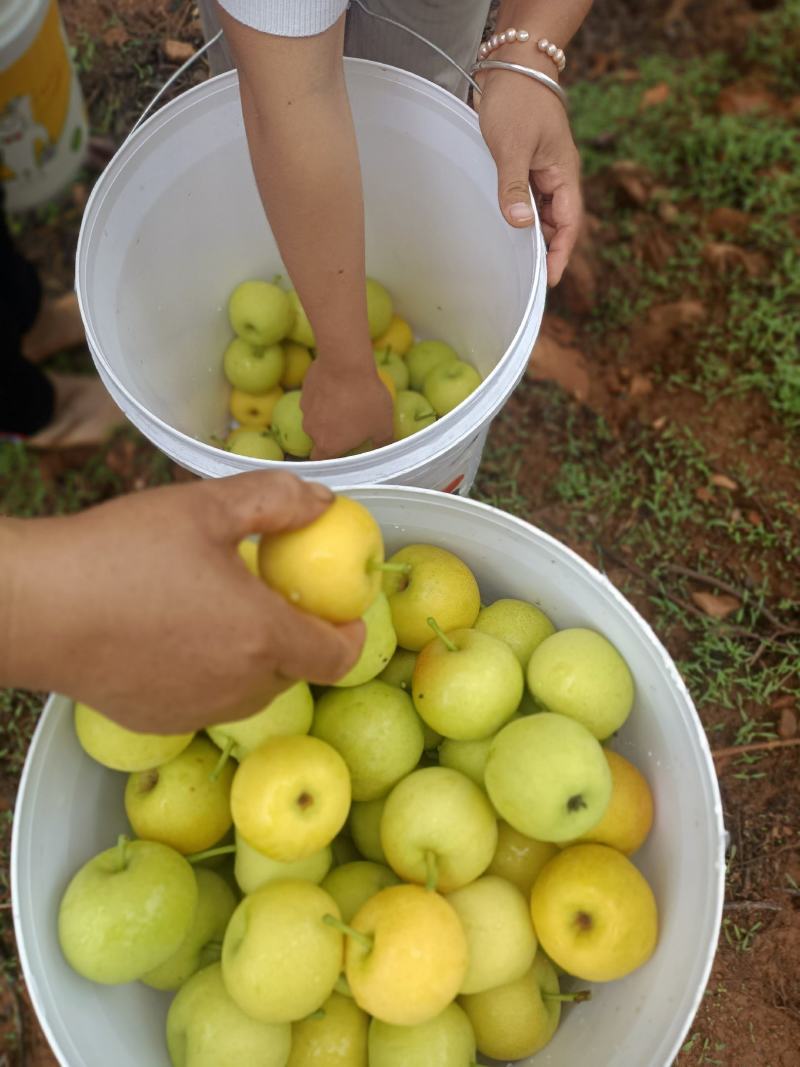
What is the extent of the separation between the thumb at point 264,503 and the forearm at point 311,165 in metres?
0.62

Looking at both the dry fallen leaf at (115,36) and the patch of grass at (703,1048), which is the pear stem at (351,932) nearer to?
the patch of grass at (703,1048)

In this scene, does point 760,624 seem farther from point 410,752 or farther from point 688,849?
point 410,752

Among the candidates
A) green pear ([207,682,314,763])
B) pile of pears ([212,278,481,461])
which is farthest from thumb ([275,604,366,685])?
pile of pears ([212,278,481,461])

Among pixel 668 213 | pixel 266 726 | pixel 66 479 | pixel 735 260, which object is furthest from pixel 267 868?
pixel 668 213

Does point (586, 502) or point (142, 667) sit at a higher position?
point (142, 667)

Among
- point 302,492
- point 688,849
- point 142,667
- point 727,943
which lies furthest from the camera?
point 727,943

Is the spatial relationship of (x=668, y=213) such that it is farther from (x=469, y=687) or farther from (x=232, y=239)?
(x=469, y=687)

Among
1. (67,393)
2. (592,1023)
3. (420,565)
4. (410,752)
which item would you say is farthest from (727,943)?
(67,393)

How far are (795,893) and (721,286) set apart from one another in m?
1.82

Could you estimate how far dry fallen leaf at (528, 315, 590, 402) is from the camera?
2.71 m

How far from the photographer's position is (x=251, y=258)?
95.3 inches

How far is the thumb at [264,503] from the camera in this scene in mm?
1084

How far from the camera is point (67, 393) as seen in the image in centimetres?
294

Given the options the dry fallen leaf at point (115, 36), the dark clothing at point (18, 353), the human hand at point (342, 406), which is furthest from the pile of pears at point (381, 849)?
the dry fallen leaf at point (115, 36)
